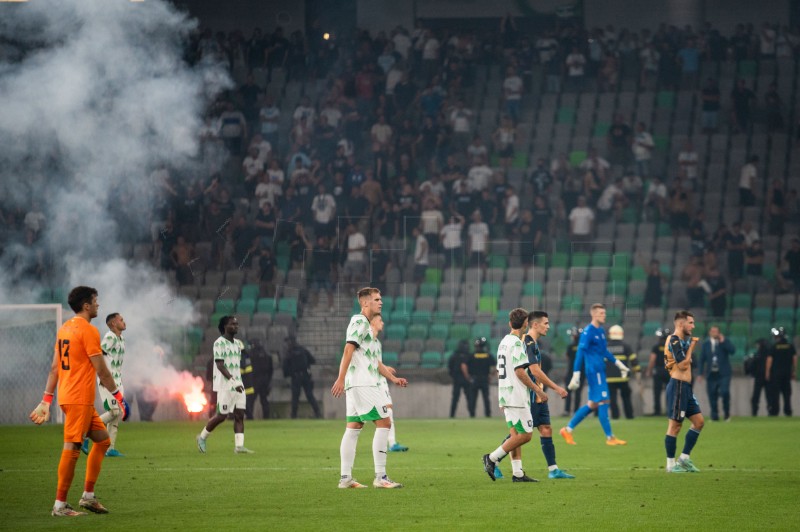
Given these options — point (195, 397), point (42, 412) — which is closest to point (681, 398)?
point (42, 412)

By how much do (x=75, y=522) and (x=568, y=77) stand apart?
28.0m

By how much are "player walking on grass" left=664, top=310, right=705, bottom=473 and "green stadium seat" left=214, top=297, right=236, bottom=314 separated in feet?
58.8

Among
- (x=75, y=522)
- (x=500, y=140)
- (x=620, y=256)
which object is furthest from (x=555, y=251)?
(x=75, y=522)

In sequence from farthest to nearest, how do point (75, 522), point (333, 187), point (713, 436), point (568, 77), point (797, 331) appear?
point (568, 77) → point (333, 187) → point (797, 331) → point (713, 436) → point (75, 522)

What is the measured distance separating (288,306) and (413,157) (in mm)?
6107

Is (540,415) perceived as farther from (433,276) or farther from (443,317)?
(433,276)

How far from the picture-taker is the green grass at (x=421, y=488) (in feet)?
34.7

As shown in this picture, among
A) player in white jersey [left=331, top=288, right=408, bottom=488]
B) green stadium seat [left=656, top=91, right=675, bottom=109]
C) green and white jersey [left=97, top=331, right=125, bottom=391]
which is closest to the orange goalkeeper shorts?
player in white jersey [left=331, top=288, right=408, bottom=488]

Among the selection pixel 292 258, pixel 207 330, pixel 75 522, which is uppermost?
pixel 292 258

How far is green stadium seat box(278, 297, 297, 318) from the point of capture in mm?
31094

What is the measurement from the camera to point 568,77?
1437 inches

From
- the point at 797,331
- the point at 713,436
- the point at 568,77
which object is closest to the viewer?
the point at 713,436

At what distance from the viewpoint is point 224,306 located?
31188 millimetres

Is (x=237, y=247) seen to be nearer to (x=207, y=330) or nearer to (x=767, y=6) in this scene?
(x=207, y=330)
